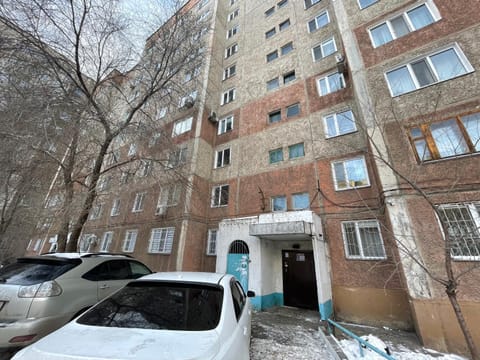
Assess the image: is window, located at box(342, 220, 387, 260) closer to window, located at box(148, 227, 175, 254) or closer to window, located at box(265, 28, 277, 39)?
window, located at box(148, 227, 175, 254)

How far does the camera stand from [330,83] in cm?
1140

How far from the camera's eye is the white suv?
133 inches

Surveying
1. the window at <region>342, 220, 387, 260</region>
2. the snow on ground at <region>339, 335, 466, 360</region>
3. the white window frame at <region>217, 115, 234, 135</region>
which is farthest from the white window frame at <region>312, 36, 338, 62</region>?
the snow on ground at <region>339, 335, 466, 360</region>

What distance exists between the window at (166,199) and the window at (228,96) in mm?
8551

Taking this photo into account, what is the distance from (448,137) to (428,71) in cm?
294

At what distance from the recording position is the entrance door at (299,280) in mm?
8805

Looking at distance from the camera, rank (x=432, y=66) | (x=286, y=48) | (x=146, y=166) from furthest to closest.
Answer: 1. (x=286, y=48)
2. (x=146, y=166)
3. (x=432, y=66)

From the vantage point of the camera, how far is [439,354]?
16.5ft

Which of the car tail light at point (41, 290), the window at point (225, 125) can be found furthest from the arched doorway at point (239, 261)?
the window at point (225, 125)

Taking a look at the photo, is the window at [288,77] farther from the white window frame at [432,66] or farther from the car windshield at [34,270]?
the car windshield at [34,270]

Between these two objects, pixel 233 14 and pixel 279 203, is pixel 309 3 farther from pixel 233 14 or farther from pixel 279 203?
pixel 279 203

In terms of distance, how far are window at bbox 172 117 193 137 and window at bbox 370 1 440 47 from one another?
11.9m

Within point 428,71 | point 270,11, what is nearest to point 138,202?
point 428,71

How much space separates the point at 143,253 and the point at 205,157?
293 inches
